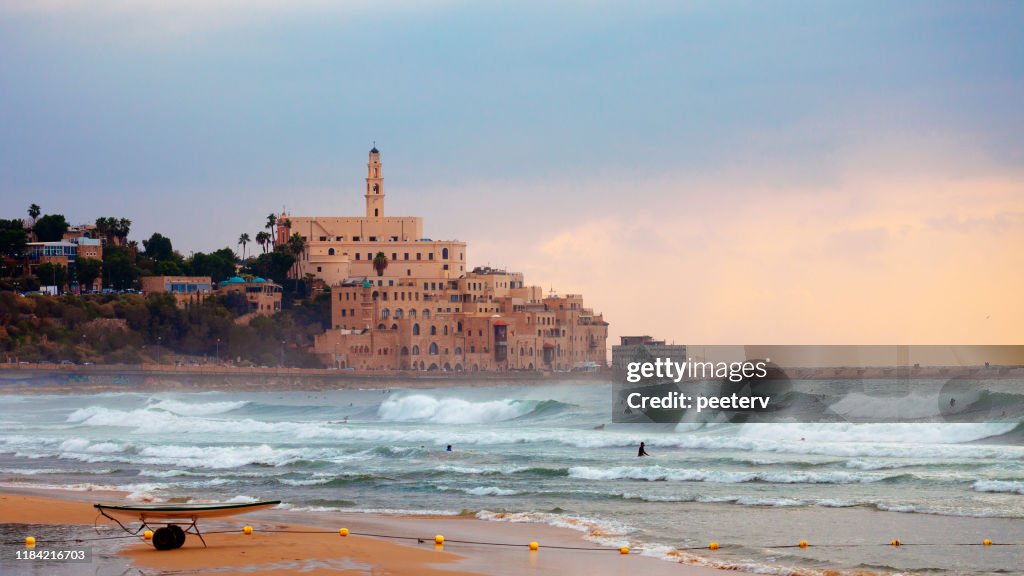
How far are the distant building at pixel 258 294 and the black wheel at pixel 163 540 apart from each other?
10220 cm

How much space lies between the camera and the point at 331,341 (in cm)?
11588

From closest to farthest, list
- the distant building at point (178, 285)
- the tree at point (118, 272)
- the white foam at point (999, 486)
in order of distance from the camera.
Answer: the white foam at point (999, 486) < the distant building at point (178, 285) < the tree at point (118, 272)

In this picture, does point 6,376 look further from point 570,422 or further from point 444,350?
point 570,422

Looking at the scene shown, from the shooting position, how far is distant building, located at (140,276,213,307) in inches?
4737

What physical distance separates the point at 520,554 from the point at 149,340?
10138cm

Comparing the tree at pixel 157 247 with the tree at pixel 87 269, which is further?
the tree at pixel 157 247

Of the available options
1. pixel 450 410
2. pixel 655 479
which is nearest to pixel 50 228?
pixel 450 410

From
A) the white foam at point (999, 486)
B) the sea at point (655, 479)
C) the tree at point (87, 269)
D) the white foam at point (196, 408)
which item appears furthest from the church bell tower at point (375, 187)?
the white foam at point (999, 486)

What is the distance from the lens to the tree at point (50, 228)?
419 feet

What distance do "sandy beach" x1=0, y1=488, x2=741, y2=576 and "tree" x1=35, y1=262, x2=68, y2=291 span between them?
103190 millimetres

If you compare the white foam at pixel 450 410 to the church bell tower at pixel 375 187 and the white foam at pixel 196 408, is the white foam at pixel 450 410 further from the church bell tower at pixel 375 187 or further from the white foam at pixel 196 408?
the church bell tower at pixel 375 187

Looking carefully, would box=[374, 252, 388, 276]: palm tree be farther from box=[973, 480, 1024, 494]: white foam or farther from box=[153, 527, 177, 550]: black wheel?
box=[153, 527, 177, 550]: black wheel

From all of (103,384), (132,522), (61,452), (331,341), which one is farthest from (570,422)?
(331,341)

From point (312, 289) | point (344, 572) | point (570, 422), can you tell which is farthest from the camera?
point (312, 289)
